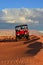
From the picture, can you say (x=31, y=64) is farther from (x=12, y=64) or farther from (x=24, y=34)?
(x=24, y=34)

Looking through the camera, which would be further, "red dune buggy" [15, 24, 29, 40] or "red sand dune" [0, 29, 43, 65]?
"red dune buggy" [15, 24, 29, 40]

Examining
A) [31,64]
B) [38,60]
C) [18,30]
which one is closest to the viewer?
[31,64]

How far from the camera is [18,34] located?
136 ft

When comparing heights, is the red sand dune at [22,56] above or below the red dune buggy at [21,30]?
below

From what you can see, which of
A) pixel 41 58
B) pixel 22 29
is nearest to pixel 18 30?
pixel 22 29

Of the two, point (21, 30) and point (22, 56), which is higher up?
point (21, 30)

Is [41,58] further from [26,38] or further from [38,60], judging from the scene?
[26,38]

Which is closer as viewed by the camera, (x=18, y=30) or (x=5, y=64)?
(x=5, y=64)

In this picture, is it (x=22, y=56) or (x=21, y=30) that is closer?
(x=22, y=56)

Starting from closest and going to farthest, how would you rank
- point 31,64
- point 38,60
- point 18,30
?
point 31,64, point 38,60, point 18,30

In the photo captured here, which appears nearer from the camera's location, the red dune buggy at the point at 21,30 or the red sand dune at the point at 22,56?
the red sand dune at the point at 22,56

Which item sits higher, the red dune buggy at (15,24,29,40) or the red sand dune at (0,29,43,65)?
the red dune buggy at (15,24,29,40)

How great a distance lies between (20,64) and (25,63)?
1.57ft

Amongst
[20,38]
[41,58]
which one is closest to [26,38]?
[20,38]
